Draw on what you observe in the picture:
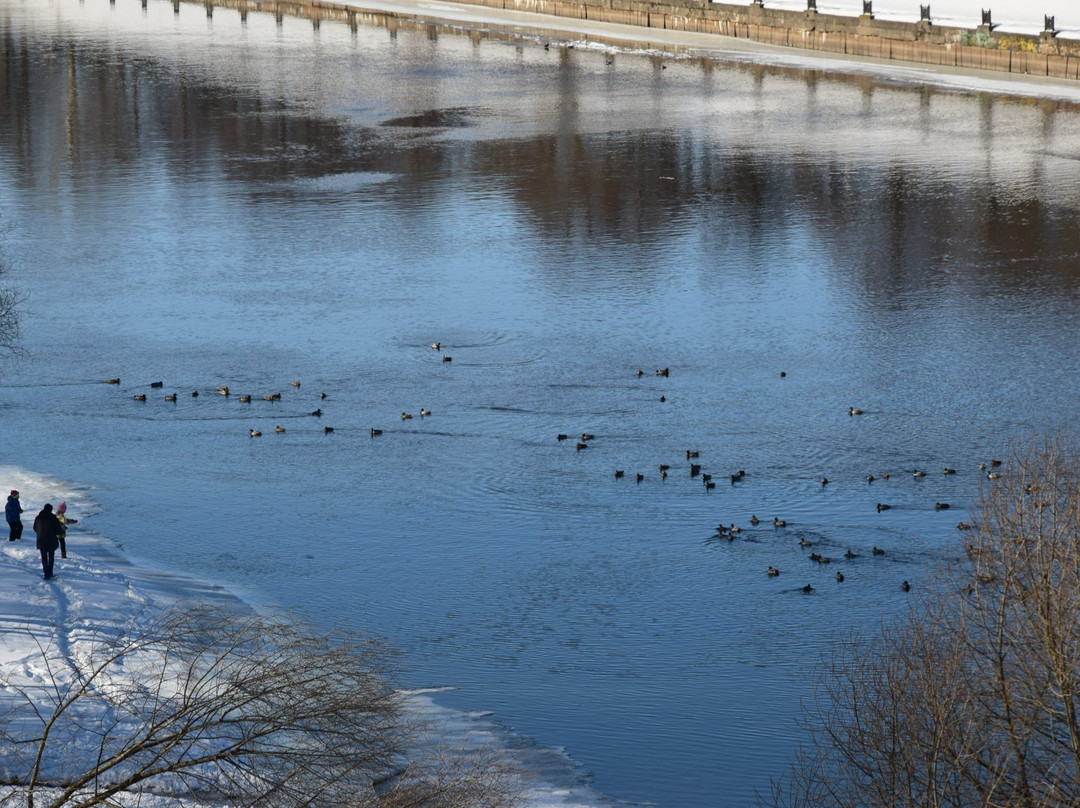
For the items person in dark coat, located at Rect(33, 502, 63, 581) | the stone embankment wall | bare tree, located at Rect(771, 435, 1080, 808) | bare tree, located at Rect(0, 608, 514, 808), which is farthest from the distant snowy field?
bare tree, located at Rect(0, 608, 514, 808)

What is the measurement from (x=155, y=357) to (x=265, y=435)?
6.69 metres

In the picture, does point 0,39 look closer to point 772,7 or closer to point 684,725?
point 772,7

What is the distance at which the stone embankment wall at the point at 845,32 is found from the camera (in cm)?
8062

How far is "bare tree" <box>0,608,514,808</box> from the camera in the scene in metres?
14.4

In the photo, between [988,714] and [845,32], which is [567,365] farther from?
[845,32]

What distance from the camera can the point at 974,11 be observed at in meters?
89.0

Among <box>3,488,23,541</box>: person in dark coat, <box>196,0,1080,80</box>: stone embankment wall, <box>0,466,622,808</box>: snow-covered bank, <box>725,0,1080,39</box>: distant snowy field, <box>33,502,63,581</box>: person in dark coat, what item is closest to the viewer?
<box>0,466,622,808</box>: snow-covered bank

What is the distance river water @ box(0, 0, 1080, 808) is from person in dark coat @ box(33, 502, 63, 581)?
256 centimetres

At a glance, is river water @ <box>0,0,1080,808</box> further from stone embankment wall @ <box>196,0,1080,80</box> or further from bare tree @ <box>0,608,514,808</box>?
stone embankment wall @ <box>196,0,1080,80</box>

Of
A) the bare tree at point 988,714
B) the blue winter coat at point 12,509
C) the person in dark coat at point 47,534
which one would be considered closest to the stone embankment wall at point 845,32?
the blue winter coat at point 12,509

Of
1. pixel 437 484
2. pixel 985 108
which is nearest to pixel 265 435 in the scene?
pixel 437 484

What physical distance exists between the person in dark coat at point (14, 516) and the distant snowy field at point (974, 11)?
66.4 m

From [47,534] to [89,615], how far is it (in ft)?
5.58

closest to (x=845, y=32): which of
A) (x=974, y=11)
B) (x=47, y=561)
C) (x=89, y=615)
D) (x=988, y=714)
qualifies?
(x=974, y=11)
